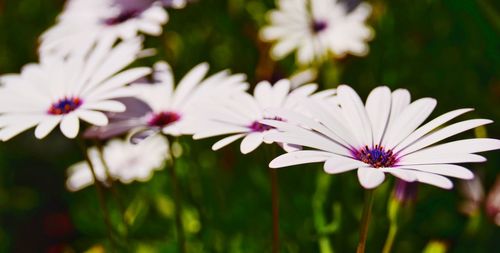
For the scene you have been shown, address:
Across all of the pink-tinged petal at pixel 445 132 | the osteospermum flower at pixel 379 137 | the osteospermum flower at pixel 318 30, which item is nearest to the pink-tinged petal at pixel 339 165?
the osteospermum flower at pixel 379 137

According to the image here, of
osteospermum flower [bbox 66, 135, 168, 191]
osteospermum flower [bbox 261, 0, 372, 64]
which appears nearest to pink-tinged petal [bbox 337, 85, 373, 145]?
osteospermum flower [bbox 261, 0, 372, 64]

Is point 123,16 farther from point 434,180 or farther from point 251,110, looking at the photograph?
point 434,180

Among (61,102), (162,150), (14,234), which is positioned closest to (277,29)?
(162,150)

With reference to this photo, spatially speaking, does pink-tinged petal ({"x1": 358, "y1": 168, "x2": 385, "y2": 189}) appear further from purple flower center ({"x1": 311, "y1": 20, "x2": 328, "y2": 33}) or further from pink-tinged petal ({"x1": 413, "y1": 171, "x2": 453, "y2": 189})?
purple flower center ({"x1": 311, "y1": 20, "x2": 328, "y2": 33})

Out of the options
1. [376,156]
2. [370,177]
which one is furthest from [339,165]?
[376,156]

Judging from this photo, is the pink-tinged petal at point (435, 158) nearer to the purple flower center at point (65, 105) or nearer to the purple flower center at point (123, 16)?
the purple flower center at point (65, 105)

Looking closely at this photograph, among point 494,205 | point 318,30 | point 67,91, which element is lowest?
point 494,205
